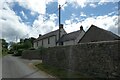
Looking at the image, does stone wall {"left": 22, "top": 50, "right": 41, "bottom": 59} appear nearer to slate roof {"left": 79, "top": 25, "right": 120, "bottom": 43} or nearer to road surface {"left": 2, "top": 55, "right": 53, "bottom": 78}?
slate roof {"left": 79, "top": 25, "right": 120, "bottom": 43}

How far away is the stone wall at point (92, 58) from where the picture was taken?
1178 centimetres

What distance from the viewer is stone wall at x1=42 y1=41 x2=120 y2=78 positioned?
1178cm

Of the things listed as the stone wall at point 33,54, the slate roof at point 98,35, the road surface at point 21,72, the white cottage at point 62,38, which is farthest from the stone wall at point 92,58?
the stone wall at point 33,54

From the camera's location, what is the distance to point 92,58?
14320 mm

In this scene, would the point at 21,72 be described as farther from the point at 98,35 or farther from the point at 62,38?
the point at 62,38

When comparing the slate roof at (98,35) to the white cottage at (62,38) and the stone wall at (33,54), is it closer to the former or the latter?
the white cottage at (62,38)

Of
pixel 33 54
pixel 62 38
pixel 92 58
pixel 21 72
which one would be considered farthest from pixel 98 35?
pixel 92 58

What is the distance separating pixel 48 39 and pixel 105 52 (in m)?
49.1

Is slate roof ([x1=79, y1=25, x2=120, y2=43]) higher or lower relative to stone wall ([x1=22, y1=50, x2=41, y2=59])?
higher

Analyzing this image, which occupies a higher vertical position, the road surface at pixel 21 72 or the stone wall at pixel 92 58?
the stone wall at pixel 92 58

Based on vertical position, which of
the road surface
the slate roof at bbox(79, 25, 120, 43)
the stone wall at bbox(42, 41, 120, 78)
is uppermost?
the slate roof at bbox(79, 25, 120, 43)

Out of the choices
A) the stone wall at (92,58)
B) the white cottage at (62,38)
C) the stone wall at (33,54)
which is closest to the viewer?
the stone wall at (92,58)

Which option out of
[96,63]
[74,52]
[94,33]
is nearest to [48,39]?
[94,33]

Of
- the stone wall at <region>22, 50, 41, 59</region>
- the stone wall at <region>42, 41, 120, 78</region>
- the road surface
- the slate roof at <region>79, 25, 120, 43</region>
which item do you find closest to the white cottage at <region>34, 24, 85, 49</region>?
the stone wall at <region>22, 50, 41, 59</region>
